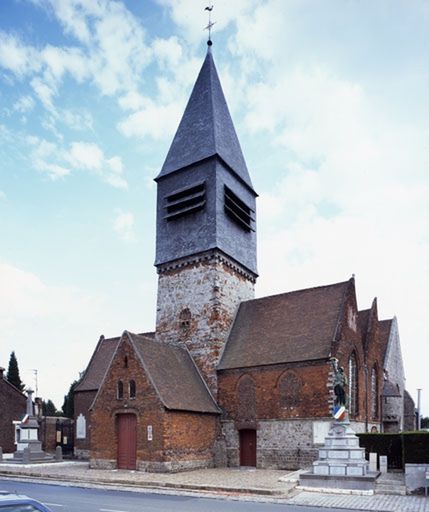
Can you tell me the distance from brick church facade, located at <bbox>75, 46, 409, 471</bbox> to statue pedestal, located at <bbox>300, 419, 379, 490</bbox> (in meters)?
5.05

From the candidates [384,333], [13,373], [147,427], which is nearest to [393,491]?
[147,427]

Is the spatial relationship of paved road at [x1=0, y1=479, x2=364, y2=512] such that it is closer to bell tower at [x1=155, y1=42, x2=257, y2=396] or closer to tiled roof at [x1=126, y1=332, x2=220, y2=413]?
tiled roof at [x1=126, y1=332, x2=220, y2=413]

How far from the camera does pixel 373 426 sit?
3014 cm

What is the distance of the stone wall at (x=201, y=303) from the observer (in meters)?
29.1

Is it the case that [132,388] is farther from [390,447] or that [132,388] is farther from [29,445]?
[390,447]

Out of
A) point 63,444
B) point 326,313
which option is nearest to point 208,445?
point 326,313

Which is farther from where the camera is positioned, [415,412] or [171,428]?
[415,412]

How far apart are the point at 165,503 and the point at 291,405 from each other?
11.5 m

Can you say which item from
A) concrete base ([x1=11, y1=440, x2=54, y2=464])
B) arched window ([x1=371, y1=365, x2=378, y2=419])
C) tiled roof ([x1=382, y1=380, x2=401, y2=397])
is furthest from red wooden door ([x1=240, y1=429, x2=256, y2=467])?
tiled roof ([x1=382, y1=380, x2=401, y2=397])

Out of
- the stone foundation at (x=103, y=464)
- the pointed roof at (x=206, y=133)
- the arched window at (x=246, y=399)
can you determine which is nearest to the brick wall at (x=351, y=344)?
the arched window at (x=246, y=399)

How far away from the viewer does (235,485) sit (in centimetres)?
1791

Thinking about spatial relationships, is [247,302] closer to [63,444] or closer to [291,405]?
[291,405]

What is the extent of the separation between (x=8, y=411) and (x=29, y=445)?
8896mm

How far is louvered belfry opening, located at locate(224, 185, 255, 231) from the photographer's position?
103 feet
